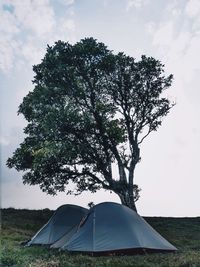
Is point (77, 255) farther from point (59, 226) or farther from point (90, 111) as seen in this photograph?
point (90, 111)

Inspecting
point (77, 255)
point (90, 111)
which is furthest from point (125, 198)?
point (77, 255)

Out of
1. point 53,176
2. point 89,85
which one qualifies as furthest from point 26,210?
point 89,85

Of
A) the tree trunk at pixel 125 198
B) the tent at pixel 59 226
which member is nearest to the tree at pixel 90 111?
the tree trunk at pixel 125 198

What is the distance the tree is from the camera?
112ft

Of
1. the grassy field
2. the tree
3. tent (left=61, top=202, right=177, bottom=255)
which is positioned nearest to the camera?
the grassy field

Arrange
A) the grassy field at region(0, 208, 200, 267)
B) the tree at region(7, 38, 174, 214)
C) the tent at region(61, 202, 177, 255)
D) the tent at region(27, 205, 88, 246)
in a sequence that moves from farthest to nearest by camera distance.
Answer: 1. the tree at region(7, 38, 174, 214)
2. the tent at region(27, 205, 88, 246)
3. the tent at region(61, 202, 177, 255)
4. the grassy field at region(0, 208, 200, 267)

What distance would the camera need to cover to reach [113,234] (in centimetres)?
2089

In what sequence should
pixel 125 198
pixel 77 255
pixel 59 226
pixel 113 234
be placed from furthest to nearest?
pixel 125 198 < pixel 59 226 < pixel 113 234 < pixel 77 255

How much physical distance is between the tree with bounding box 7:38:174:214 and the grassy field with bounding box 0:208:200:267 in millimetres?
3678

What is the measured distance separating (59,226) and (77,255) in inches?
269

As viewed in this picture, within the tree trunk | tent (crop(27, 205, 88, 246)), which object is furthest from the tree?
tent (crop(27, 205, 88, 246))

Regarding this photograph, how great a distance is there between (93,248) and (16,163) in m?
17.3

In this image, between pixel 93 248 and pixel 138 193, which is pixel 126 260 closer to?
pixel 93 248

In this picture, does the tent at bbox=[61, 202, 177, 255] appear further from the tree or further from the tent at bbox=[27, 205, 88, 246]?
the tree
